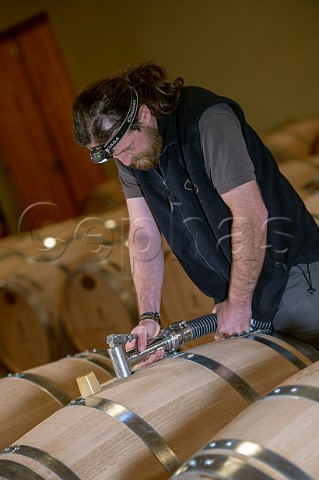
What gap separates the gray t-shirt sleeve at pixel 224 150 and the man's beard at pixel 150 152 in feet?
0.58

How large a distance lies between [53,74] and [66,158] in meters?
1.10

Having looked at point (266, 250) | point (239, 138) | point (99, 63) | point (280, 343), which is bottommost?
point (280, 343)

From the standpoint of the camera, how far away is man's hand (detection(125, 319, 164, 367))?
2613mm

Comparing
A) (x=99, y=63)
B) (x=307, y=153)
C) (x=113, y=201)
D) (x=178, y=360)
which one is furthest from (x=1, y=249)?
(x=99, y=63)

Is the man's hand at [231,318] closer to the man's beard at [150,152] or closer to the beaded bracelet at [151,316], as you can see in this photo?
the beaded bracelet at [151,316]

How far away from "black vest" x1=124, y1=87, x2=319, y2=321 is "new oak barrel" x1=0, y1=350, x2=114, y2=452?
70cm

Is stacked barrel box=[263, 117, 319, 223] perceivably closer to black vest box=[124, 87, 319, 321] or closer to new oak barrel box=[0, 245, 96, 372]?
new oak barrel box=[0, 245, 96, 372]

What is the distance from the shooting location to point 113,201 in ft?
25.0

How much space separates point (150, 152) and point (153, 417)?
86 cm

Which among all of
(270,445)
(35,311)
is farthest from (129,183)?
(35,311)

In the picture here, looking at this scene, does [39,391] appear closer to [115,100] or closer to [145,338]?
A: [145,338]

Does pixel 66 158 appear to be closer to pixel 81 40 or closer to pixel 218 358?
pixel 81 40

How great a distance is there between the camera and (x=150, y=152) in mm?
2537

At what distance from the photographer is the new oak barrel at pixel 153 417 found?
2.04 m
